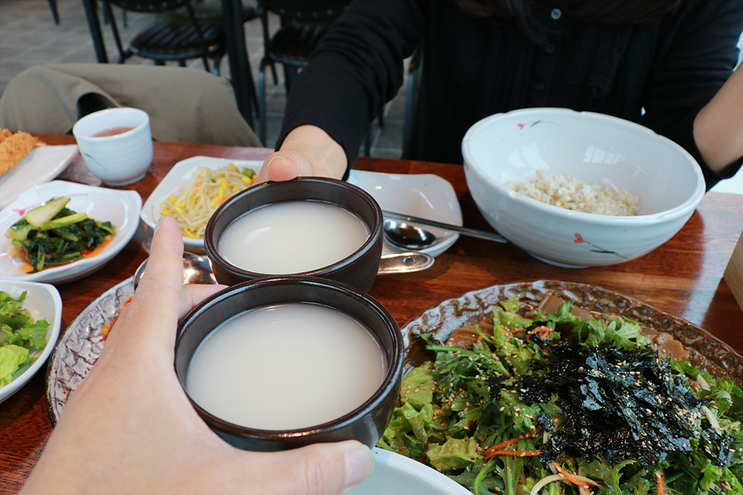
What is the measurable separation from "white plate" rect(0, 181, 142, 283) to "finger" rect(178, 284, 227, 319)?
0.65 m

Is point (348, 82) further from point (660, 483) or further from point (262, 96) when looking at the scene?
point (262, 96)

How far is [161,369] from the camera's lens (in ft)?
1.54

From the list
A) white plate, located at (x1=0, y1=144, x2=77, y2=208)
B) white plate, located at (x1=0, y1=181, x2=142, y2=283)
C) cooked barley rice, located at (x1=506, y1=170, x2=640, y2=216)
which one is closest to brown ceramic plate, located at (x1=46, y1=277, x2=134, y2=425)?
white plate, located at (x1=0, y1=181, x2=142, y2=283)

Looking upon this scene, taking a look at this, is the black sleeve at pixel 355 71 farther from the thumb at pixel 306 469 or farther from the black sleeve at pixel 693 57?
the thumb at pixel 306 469

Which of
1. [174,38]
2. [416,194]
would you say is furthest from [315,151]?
[174,38]

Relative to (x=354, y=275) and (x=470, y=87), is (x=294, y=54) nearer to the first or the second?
(x=470, y=87)

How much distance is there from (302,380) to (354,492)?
0.20 meters

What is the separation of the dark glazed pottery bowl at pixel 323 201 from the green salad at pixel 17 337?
1.66ft

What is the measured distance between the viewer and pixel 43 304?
3.43ft

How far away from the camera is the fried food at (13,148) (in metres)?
1.55

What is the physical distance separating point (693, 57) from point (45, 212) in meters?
2.04

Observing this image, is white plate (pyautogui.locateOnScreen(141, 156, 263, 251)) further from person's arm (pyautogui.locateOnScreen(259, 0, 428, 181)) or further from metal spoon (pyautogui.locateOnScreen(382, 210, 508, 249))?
metal spoon (pyautogui.locateOnScreen(382, 210, 508, 249))

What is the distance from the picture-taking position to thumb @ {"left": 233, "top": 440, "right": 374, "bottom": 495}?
1.40 feet

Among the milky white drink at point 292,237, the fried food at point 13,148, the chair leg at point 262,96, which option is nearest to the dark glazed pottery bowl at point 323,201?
the milky white drink at point 292,237
